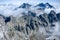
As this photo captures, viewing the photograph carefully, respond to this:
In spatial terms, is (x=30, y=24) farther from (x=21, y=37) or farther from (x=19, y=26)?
(x=21, y=37)

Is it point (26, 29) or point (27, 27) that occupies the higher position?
point (27, 27)

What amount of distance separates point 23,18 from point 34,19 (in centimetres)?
207

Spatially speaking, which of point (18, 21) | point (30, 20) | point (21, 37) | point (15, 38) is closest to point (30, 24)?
point (30, 20)

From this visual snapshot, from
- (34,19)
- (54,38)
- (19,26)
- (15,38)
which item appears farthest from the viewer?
(34,19)

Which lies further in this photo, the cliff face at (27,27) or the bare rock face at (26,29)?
the cliff face at (27,27)

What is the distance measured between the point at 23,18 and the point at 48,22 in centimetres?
874

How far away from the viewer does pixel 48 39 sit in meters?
27.2

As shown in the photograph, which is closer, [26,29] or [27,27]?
[26,29]

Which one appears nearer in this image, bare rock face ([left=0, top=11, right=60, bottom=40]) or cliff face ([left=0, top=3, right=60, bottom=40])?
bare rock face ([left=0, top=11, right=60, bottom=40])

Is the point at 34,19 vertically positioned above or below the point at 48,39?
above

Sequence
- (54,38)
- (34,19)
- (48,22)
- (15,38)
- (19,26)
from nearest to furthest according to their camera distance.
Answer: (15,38) < (54,38) < (19,26) < (34,19) < (48,22)

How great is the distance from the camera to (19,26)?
30.9 metres

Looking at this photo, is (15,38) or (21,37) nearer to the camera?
(15,38)

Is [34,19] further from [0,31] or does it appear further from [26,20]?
[0,31]
